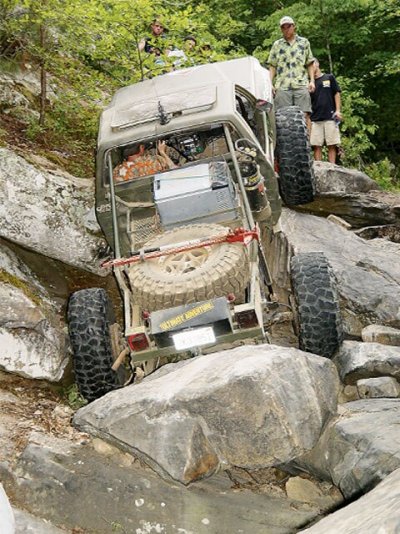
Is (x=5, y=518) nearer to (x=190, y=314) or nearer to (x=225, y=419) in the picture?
(x=225, y=419)

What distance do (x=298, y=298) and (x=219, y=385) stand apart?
1.53m

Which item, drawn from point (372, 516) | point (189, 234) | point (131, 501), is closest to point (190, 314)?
point (189, 234)

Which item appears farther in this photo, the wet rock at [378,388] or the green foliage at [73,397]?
the green foliage at [73,397]

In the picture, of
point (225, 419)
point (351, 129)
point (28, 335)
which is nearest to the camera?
point (225, 419)

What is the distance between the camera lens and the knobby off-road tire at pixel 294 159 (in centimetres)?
718

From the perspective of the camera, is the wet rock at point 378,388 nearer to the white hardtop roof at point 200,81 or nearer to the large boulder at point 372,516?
the large boulder at point 372,516

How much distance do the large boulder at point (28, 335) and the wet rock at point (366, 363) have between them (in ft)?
7.67

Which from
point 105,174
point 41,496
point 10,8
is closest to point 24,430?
point 41,496

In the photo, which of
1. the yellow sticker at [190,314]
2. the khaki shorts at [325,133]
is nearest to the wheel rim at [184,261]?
the yellow sticker at [190,314]

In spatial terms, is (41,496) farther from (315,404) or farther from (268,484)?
(315,404)

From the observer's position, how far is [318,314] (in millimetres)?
5281

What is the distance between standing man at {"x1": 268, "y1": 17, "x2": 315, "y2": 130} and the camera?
862cm

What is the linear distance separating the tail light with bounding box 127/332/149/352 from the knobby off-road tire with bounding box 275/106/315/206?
314cm

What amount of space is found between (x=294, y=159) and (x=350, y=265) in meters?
1.30
